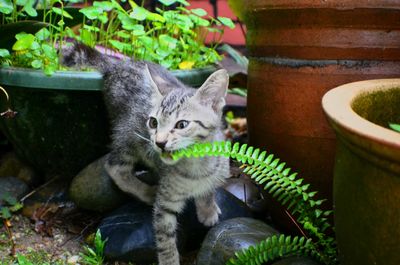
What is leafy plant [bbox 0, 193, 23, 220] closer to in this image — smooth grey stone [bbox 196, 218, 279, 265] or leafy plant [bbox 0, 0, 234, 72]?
leafy plant [bbox 0, 0, 234, 72]

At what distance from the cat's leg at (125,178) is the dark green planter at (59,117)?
0.66 ft

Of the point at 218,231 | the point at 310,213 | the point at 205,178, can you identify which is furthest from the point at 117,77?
the point at 310,213

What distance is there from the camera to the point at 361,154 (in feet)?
3.78

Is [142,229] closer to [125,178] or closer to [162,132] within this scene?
[125,178]

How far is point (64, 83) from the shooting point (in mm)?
2156

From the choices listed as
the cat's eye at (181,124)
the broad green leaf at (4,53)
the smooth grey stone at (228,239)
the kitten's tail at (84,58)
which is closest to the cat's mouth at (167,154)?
the cat's eye at (181,124)

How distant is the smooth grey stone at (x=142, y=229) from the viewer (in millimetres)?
2072

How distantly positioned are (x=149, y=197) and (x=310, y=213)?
0.81 m

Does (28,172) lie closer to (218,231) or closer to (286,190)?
(218,231)

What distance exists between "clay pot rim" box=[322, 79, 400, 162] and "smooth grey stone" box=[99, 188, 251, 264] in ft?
3.19

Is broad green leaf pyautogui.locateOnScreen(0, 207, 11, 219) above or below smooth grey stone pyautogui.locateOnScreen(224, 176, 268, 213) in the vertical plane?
below

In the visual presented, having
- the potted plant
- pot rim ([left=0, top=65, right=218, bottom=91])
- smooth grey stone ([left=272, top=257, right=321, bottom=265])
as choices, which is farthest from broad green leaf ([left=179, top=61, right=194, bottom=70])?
smooth grey stone ([left=272, top=257, right=321, bottom=265])

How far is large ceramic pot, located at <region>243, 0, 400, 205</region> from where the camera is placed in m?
1.82

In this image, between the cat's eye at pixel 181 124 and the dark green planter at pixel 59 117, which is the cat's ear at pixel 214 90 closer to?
the cat's eye at pixel 181 124
